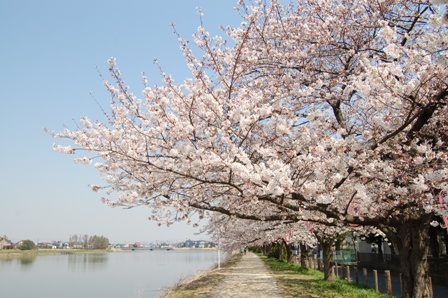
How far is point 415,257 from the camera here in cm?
781

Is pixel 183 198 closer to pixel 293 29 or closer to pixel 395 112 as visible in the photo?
pixel 395 112

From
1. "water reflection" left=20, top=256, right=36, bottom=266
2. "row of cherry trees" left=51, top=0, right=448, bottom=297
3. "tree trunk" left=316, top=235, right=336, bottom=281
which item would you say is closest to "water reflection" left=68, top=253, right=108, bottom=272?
"water reflection" left=20, top=256, right=36, bottom=266

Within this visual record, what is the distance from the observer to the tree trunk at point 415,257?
7633mm

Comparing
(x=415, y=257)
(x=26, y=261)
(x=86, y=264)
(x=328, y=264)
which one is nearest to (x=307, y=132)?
(x=415, y=257)

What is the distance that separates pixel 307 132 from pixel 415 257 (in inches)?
145

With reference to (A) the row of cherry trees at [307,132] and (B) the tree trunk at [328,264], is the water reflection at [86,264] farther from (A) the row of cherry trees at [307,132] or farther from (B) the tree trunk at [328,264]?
(A) the row of cherry trees at [307,132]

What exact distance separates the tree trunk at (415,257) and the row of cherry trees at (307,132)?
0.02m

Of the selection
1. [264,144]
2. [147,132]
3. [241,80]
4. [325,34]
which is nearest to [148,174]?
[147,132]

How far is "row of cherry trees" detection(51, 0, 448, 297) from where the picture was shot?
5660 millimetres

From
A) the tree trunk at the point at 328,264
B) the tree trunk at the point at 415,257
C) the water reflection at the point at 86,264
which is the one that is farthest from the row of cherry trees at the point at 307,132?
the water reflection at the point at 86,264

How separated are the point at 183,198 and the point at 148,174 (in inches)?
35.0

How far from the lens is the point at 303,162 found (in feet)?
21.3

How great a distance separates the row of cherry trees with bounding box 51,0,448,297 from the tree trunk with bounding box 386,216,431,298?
21 mm

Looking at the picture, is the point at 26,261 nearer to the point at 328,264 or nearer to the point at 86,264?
Answer: the point at 86,264
